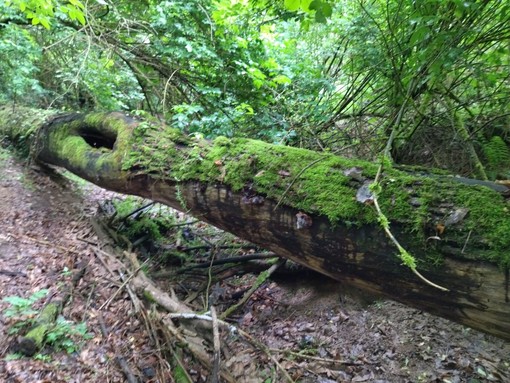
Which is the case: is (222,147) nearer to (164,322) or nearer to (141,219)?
(164,322)

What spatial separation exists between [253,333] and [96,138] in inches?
142

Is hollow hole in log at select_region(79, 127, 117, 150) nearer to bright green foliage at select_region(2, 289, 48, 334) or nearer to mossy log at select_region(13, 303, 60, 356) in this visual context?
bright green foliage at select_region(2, 289, 48, 334)

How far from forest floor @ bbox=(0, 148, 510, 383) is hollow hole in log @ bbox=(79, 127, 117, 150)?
1.31 meters

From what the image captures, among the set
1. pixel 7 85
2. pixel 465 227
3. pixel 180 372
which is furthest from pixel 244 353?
pixel 7 85

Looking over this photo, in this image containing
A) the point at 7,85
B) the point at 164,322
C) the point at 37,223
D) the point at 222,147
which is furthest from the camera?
the point at 7,85

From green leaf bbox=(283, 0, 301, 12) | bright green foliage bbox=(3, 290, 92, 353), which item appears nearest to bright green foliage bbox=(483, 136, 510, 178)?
green leaf bbox=(283, 0, 301, 12)

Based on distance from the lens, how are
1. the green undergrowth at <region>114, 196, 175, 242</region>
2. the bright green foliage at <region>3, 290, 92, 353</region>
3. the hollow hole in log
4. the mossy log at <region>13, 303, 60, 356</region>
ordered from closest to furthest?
the mossy log at <region>13, 303, 60, 356</region>, the bright green foliage at <region>3, 290, 92, 353</region>, the hollow hole in log, the green undergrowth at <region>114, 196, 175, 242</region>

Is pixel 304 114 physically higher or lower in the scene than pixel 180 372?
higher

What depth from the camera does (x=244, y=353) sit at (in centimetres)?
269

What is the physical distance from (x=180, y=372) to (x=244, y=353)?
49 cm

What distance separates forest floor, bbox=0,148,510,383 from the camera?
274 centimetres

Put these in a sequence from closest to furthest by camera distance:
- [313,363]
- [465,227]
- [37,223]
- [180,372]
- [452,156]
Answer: [465,227], [180,372], [313,363], [452,156], [37,223]

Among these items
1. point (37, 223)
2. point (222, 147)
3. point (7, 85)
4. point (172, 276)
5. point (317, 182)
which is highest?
point (7, 85)

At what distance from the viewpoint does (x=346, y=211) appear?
240cm
